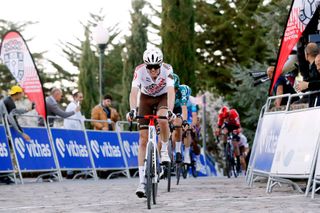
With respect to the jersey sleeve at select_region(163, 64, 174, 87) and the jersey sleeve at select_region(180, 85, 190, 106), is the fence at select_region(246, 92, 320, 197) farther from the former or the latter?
the jersey sleeve at select_region(163, 64, 174, 87)

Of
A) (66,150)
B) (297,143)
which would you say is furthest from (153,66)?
(66,150)

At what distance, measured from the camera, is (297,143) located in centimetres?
1180

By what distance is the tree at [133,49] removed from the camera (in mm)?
47344

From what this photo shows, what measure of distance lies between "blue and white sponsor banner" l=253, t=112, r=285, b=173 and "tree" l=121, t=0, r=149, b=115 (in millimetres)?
32590

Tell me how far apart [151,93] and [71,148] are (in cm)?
799

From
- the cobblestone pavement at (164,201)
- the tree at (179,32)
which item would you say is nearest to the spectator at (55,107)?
the cobblestone pavement at (164,201)

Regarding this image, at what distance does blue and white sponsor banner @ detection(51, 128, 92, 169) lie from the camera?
19.0 metres

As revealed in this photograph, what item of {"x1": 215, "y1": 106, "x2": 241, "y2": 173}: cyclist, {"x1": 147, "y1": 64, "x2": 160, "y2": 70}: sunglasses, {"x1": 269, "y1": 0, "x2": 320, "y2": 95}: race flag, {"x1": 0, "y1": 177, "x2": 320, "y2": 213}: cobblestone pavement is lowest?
{"x1": 0, "y1": 177, "x2": 320, "y2": 213}: cobblestone pavement

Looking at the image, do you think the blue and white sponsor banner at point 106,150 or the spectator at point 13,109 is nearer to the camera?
the spectator at point 13,109

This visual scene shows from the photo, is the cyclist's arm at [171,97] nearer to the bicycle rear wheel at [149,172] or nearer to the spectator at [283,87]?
the bicycle rear wheel at [149,172]

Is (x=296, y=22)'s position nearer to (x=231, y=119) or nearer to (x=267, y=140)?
(x=267, y=140)

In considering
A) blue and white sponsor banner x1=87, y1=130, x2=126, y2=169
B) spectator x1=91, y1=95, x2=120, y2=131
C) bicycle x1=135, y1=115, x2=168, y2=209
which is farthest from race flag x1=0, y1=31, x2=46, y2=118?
bicycle x1=135, y1=115, x2=168, y2=209

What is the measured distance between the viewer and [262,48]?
161 ft

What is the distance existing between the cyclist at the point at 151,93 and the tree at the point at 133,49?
34.7m
